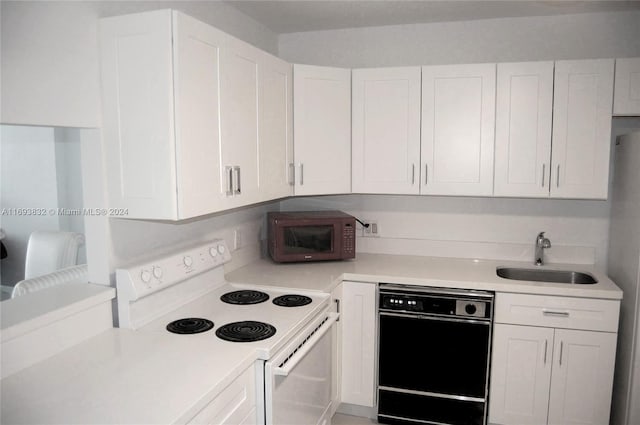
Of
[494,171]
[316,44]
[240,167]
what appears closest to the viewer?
[240,167]

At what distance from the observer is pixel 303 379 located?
2.24 meters

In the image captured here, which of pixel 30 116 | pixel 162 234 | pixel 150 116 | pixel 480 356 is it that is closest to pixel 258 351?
pixel 162 234

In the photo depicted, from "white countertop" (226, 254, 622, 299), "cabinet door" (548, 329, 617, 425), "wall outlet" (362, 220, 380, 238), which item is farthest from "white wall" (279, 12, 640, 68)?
"cabinet door" (548, 329, 617, 425)

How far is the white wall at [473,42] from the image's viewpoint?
3.02 meters

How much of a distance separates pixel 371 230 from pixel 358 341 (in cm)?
89

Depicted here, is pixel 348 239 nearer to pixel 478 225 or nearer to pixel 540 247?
pixel 478 225

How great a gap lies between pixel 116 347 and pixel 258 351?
0.55m

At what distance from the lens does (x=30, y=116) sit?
1.68 metres

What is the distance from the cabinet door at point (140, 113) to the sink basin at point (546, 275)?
225cm

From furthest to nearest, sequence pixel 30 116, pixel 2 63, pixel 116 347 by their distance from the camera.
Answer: pixel 116 347 < pixel 30 116 < pixel 2 63

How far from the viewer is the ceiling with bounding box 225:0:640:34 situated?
284 centimetres

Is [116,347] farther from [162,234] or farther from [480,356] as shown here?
[480,356]

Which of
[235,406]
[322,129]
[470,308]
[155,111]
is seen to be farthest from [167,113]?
[470,308]

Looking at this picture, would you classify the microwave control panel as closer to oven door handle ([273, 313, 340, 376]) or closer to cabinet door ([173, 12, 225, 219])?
→ oven door handle ([273, 313, 340, 376])
